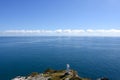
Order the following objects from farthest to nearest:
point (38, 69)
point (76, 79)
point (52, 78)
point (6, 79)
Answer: point (38, 69) < point (6, 79) < point (52, 78) < point (76, 79)

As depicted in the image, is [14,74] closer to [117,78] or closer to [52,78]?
[52,78]

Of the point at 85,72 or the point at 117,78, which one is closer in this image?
the point at 117,78

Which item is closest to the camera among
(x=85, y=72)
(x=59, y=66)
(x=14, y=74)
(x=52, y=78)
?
(x=52, y=78)

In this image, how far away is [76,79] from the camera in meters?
46.1

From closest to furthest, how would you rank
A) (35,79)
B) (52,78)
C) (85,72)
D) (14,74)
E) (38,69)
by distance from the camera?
(52,78) → (35,79) → (14,74) → (85,72) → (38,69)

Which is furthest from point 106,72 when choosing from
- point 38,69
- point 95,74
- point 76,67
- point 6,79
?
point 6,79

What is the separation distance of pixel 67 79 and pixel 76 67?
160 feet

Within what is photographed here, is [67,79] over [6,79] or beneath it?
over

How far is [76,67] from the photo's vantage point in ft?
315

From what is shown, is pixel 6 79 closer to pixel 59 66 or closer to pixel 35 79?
pixel 35 79

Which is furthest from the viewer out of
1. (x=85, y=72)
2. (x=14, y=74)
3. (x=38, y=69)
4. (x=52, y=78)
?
(x=38, y=69)

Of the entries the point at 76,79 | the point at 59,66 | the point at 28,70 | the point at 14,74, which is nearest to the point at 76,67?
the point at 59,66

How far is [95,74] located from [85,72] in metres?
6.18

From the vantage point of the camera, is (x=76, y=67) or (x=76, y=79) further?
(x=76, y=67)
